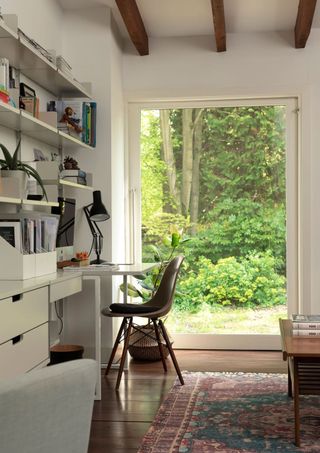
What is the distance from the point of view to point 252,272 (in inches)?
224

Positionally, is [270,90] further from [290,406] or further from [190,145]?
[290,406]

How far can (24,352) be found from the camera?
9.52ft

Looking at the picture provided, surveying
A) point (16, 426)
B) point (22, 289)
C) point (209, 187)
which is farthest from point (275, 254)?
point (16, 426)

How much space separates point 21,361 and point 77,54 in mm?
3017

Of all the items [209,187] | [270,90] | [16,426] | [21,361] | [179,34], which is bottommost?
[21,361]

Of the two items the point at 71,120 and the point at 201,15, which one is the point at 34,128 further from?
the point at 201,15

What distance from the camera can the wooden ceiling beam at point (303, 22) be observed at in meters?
4.82

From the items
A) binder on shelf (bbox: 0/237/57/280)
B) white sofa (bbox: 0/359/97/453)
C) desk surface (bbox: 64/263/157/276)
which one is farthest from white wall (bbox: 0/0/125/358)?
white sofa (bbox: 0/359/97/453)

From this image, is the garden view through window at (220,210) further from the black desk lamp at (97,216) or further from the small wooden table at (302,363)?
the small wooden table at (302,363)

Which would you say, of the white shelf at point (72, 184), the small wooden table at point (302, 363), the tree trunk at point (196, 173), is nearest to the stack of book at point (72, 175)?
the white shelf at point (72, 184)

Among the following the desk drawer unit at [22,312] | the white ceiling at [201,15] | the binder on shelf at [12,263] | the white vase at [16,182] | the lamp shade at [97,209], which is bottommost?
the desk drawer unit at [22,312]

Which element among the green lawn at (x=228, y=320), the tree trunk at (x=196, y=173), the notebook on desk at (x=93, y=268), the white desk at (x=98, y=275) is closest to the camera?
the white desk at (x=98, y=275)

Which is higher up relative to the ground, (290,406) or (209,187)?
(209,187)

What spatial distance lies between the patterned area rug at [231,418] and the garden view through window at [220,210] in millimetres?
1233
